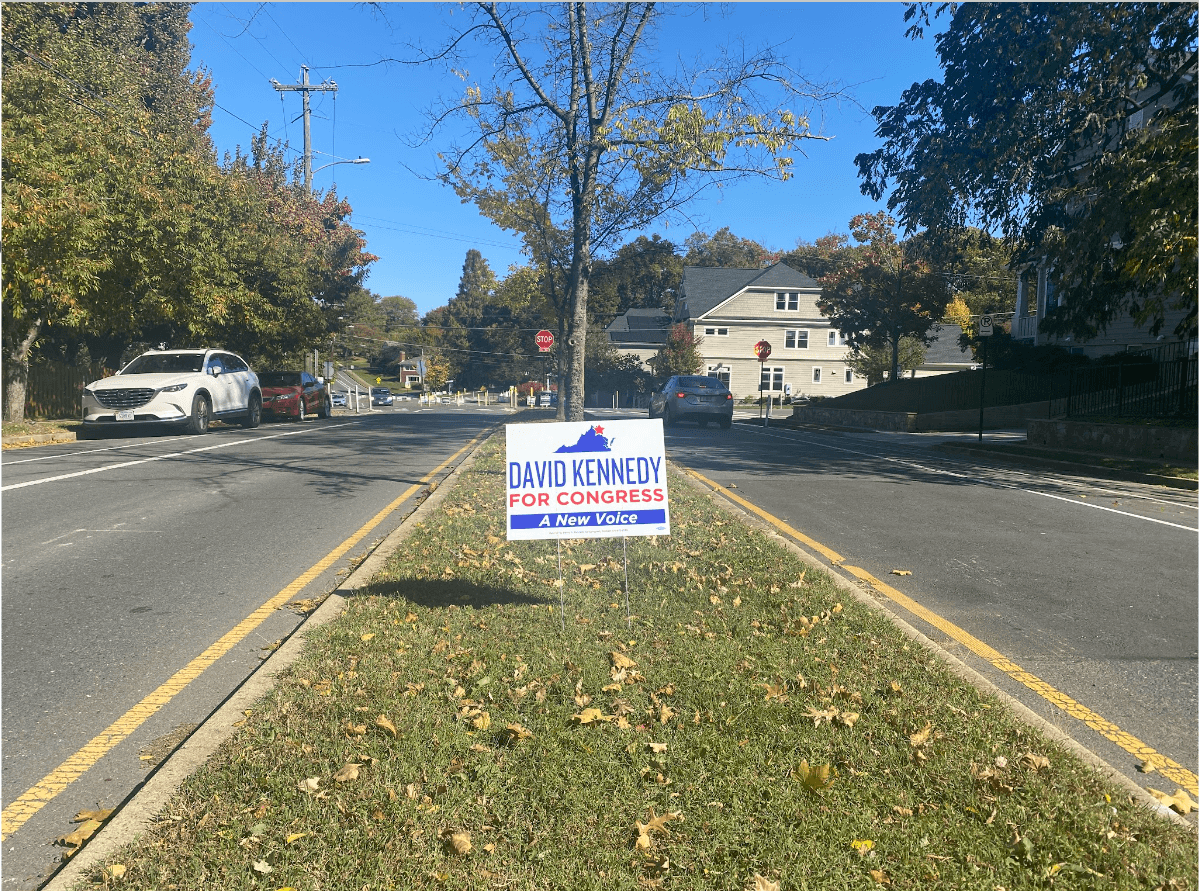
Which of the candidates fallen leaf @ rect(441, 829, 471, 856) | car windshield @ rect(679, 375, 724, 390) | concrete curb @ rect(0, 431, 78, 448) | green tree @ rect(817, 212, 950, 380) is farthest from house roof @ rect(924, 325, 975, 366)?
fallen leaf @ rect(441, 829, 471, 856)

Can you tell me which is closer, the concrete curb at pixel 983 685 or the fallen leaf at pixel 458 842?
the fallen leaf at pixel 458 842

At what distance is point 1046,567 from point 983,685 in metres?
3.49

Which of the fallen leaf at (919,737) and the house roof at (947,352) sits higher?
the house roof at (947,352)

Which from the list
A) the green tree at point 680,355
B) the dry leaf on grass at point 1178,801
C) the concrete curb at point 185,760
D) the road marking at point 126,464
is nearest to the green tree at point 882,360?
the green tree at point 680,355

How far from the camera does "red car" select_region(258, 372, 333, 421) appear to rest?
1047 inches

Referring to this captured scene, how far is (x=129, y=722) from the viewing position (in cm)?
395

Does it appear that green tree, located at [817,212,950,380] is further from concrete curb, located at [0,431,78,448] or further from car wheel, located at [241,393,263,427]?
concrete curb, located at [0,431,78,448]

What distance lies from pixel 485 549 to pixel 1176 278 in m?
10.0

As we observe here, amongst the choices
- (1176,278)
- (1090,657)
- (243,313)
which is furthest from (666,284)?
(1090,657)

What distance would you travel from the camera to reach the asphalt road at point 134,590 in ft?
11.6

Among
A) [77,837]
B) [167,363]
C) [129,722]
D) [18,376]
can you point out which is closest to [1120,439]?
[129,722]

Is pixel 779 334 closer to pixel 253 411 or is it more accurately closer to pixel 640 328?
pixel 640 328

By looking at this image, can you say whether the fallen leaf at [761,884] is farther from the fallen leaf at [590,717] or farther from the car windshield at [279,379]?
the car windshield at [279,379]

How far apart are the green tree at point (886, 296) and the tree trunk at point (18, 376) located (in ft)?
91.4
